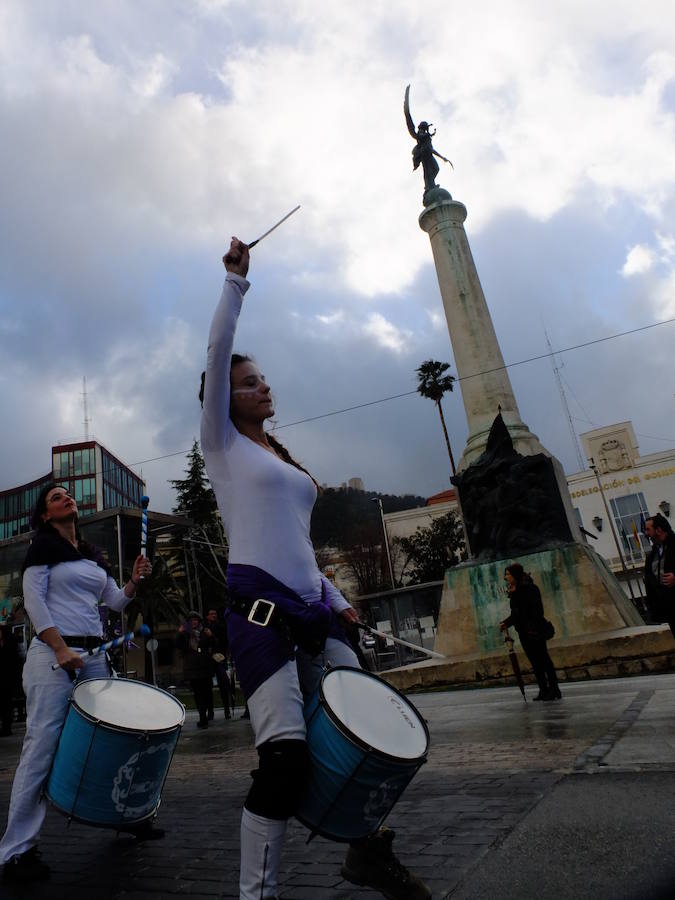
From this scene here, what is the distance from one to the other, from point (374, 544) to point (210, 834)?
56194mm

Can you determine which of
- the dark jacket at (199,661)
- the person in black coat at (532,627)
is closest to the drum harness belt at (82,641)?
the person in black coat at (532,627)

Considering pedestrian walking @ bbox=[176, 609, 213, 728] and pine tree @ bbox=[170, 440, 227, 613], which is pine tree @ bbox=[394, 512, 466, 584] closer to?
pine tree @ bbox=[170, 440, 227, 613]

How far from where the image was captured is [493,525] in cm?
1235

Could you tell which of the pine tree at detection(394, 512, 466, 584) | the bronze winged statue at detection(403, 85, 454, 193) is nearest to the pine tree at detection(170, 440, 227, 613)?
the pine tree at detection(394, 512, 466, 584)

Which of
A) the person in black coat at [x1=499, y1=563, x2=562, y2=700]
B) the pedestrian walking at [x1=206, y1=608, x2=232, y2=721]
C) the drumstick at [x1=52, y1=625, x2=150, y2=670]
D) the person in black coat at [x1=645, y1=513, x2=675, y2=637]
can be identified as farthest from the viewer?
the pedestrian walking at [x1=206, y1=608, x2=232, y2=721]

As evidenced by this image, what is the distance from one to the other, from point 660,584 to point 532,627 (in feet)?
7.22

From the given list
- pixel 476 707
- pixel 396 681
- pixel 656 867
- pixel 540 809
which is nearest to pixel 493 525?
pixel 396 681

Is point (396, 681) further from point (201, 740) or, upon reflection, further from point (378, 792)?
point (378, 792)

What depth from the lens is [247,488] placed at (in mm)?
2172

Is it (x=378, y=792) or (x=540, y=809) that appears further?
(x=540, y=809)

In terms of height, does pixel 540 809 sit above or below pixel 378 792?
below

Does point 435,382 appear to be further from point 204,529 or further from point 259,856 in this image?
point 259,856

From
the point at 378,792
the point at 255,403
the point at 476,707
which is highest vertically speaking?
the point at 255,403

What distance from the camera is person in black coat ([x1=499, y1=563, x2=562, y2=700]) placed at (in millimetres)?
7304
